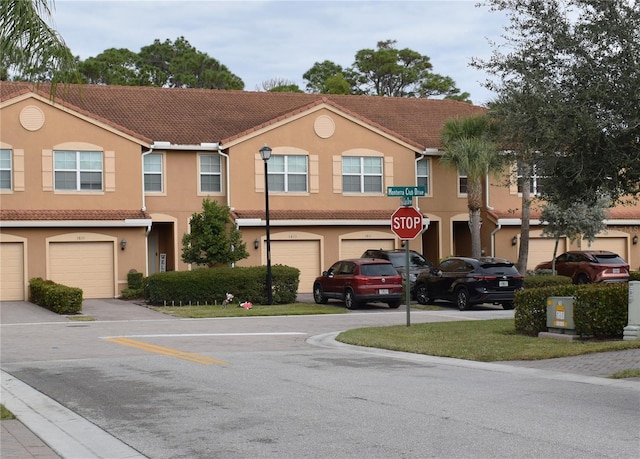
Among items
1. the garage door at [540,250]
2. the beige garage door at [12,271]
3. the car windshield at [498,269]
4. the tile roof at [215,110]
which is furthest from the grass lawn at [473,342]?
the garage door at [540,250]

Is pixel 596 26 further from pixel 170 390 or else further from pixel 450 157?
pixel 450 157

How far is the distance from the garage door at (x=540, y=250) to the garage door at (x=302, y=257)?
973cm

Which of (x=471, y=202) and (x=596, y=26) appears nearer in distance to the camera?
(x=596, y=26)

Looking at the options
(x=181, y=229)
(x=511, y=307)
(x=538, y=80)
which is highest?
(x=538, y=80)

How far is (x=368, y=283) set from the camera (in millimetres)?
28719

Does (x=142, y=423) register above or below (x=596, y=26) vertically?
below

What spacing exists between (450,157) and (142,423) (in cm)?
2778

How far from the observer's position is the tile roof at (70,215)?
3200 cm

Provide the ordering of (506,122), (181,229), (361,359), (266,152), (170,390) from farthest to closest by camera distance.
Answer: (181,229)
(266,152)
(506,122)
(361,359)
(170,390)

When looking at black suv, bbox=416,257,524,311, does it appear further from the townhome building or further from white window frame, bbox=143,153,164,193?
white window frame, bbox=143,153,164,193

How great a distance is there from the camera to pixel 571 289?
17797 mm

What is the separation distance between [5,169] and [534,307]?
21571 millimetres

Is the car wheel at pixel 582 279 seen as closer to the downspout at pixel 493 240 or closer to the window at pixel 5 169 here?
the downspout at pixel 493 240

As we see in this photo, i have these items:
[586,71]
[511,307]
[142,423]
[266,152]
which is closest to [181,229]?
[266,152]
